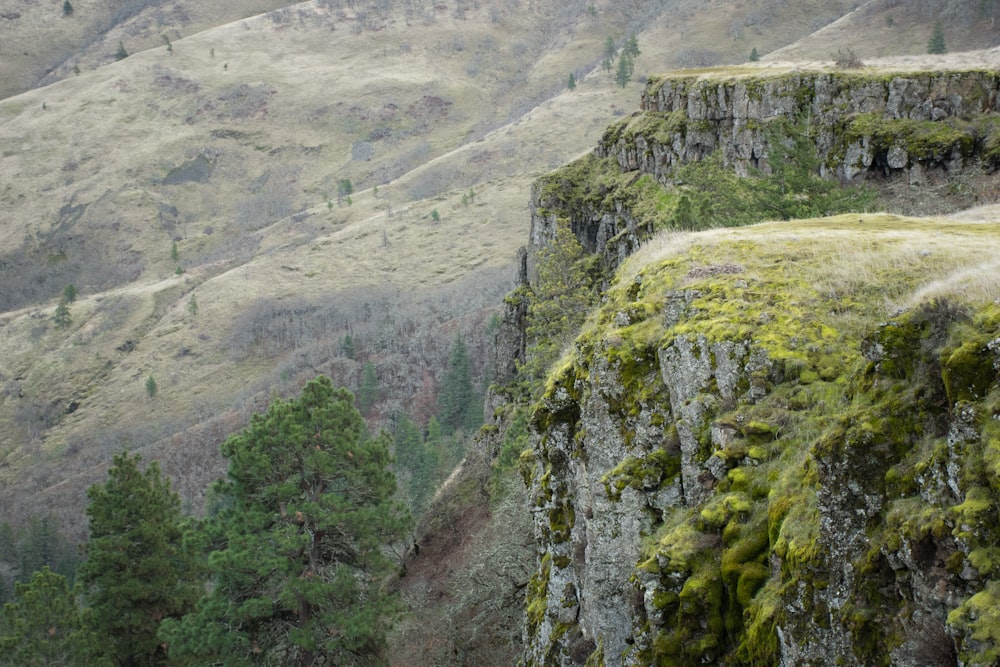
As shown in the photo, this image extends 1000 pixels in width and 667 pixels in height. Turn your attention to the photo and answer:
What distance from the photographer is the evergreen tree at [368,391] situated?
9273cm

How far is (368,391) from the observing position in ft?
305

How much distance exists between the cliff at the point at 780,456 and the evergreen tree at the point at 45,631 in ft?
55.2

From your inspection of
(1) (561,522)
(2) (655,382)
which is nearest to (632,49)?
(1) (561,522)

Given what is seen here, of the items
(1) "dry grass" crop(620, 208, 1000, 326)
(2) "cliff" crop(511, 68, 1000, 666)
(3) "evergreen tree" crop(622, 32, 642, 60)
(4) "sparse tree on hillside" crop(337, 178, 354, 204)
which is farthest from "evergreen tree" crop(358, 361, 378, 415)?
(3) "evergreen tree" crop(622, 32, 642, 60)

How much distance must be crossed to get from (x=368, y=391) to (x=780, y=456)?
284 feet

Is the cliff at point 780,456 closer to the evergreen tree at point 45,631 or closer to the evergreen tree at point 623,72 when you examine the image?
the evergreen tree at point 45,631

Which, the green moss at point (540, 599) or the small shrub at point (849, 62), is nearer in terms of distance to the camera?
the green moss at point (540, 599)

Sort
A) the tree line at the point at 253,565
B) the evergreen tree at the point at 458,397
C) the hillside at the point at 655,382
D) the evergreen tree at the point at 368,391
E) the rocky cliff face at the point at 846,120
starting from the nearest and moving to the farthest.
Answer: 1. the hillside at the point at 655,382
2. the tree line at the point at 253,565
3. the rocky cliff face at the point at 846,120
4. the evergreen tree at the point at 458,397
5. the evergreen tree at the point at 368,391

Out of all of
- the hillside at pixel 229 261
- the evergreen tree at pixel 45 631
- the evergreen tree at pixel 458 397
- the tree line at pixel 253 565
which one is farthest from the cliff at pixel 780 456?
the hillside at pixel 229 261

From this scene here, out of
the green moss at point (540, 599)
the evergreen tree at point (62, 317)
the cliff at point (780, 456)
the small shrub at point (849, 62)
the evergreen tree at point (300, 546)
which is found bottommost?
the evergreen tree at point (62, 317)

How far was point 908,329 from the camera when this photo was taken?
302 inches

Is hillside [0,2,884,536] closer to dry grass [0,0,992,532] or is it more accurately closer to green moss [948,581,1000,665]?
dry grass [0,0,992,532]

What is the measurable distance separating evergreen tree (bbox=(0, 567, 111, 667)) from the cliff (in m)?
16.8

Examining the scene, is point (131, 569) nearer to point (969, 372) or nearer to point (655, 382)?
point (655, 382)
